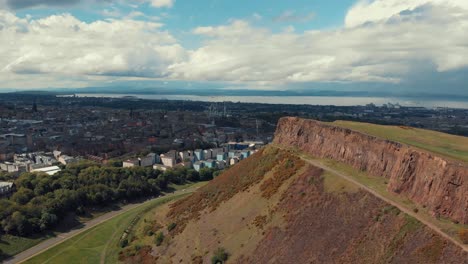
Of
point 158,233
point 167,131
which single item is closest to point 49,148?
point 167,131

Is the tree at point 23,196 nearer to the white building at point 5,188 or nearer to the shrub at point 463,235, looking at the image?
the white building at point 5,188

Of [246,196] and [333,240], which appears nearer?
[333,240]

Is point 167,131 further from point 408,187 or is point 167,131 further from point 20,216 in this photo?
point 408,187

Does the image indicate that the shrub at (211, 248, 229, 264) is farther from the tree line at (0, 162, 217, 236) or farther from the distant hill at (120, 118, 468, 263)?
the tree line at (0, 162, 217, 236)

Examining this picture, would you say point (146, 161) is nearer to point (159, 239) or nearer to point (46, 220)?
point (46, 220)

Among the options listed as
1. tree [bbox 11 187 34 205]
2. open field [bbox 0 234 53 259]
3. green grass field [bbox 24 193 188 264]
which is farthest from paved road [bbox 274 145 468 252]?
tree [bbox 11 187 34 205]

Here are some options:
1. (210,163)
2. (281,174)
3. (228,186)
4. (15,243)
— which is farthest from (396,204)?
(210,163)
